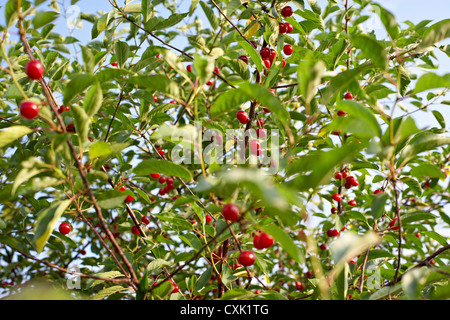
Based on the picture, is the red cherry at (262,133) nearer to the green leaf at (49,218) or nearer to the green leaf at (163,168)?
the green leaf at (163,168)

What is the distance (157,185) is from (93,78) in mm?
2622

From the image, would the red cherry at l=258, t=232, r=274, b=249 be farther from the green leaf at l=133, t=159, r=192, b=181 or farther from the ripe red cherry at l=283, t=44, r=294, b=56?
the ripe red cherry at l=283, t=44, r=294, b=56

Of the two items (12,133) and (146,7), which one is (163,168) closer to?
(12,133)

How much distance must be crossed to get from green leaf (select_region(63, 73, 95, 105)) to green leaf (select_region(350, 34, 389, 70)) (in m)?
1.08

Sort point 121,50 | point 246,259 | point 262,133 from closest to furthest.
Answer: point 246,259
point 121,50
point 262,133

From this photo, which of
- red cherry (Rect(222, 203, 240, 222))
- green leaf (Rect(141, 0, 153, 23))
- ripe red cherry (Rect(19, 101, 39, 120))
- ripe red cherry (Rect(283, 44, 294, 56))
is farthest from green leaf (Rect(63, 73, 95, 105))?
ripe red cherry (Rect(283, 44, 294, 56))

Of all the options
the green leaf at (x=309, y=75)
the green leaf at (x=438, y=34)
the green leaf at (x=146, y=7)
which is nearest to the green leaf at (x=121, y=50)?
the green leaf at (x=146, y=7)

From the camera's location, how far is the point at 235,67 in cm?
229

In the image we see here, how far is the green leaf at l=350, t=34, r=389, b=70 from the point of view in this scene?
4.29 ft

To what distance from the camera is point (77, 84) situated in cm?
131

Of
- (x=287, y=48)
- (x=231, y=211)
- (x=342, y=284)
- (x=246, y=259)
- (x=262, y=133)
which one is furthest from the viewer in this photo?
(x=287, y=48)

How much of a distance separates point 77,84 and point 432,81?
132 centimetres

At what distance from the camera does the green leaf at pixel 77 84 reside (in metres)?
1.29

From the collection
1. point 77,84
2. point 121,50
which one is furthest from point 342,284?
point 121,50
